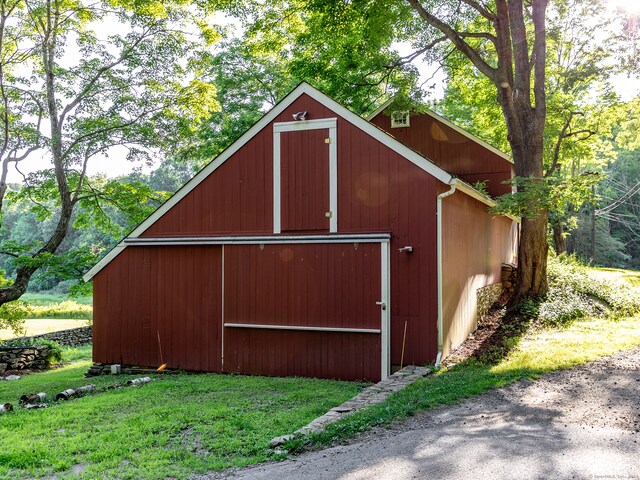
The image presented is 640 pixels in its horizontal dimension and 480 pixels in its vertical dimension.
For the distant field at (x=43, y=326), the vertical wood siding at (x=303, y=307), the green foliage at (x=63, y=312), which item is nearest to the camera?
the vertical wood siding at (x=303, y=307)

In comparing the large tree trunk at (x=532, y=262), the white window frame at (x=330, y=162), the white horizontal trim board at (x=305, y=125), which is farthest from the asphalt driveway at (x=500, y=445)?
the large tree trunk at (x=532, y=262)

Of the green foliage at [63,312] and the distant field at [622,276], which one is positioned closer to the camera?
the distant field at [622,276]

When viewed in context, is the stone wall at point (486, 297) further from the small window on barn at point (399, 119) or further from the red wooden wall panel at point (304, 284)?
the small window on barn at point (399, 119)

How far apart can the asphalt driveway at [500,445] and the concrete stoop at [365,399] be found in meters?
0.51

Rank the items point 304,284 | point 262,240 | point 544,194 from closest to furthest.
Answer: point 304,284 → point 262,240 → point 544,194

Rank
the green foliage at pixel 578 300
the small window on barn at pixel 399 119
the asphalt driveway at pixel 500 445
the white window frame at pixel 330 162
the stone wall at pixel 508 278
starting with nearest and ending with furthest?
the asphalt driveway at pixel 500 445
the white window frame at pixel 330 162
the green foliage at pixel 578 300
the stone wall at pixel 508 278
the small window on barn at pixel 399 119

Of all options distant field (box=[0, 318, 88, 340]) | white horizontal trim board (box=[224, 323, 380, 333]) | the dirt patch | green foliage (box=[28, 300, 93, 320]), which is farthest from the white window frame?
green foliage (box=[28, 300, 93, 320])

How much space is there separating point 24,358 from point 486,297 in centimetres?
1345

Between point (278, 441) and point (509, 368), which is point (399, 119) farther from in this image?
point (278, 441)

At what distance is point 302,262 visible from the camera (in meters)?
10.3

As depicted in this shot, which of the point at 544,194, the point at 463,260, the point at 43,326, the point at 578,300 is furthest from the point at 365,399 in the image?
the point at 43,326

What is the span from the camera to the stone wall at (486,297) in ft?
41.5

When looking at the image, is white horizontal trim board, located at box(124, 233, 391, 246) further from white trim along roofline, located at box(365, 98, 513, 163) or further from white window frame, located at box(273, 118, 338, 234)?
white trim along roofline, located at box(365, 98, 513, 163)

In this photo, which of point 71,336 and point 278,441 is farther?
point 71,336
